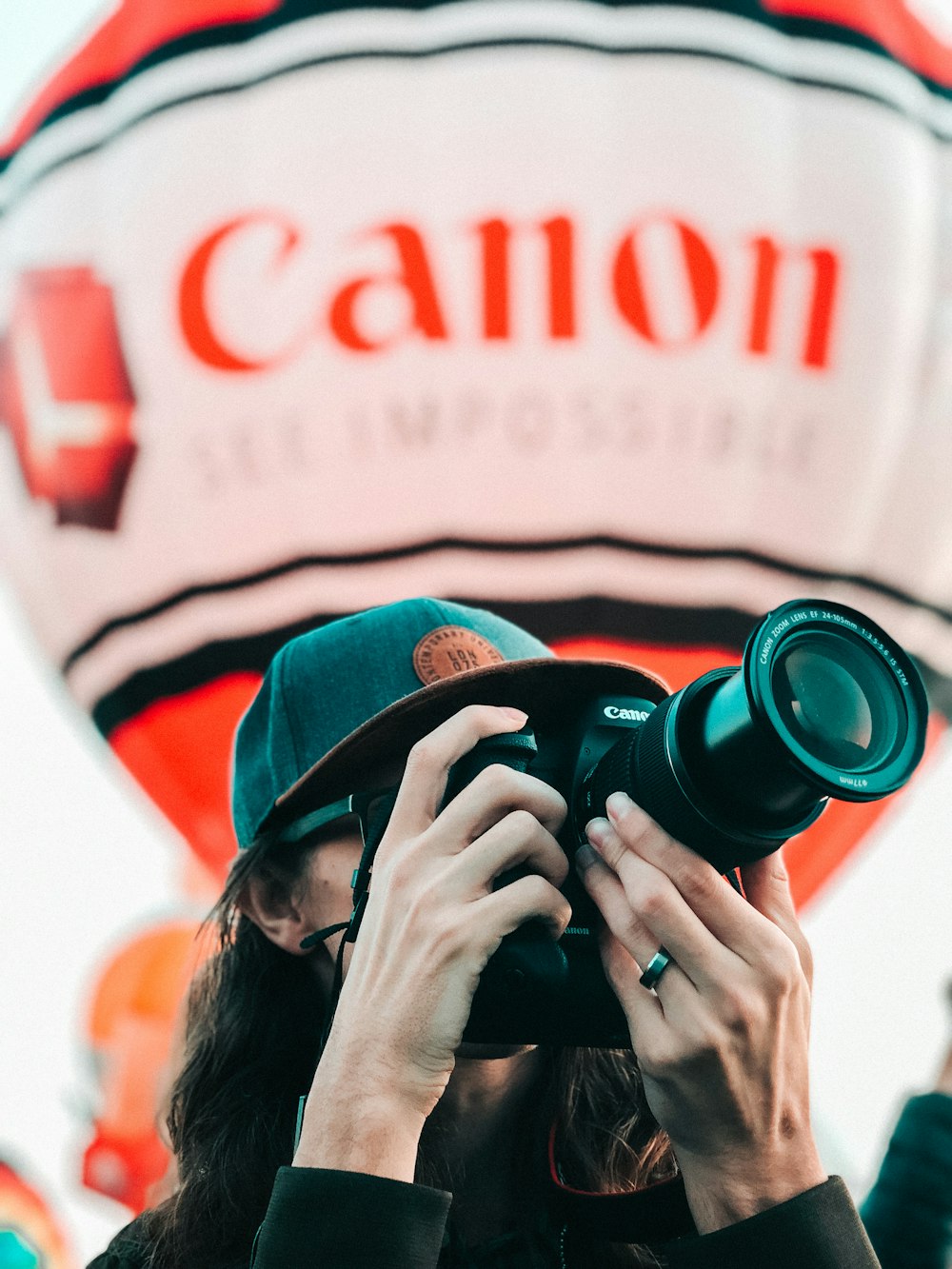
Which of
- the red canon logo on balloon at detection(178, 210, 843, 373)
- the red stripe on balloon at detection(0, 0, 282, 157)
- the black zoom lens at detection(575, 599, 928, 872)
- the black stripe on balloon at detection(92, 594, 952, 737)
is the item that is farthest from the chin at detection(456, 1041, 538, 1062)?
the red stripe on balloon at detection(0, 0, 282, 157)

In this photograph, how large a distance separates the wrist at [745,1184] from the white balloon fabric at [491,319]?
75.3 inches

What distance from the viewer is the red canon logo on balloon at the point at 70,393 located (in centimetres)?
280

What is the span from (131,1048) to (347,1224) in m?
3.20

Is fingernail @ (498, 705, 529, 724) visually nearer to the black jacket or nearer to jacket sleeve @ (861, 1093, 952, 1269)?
the black jacket

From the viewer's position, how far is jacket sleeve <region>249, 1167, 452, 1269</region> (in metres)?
0.71

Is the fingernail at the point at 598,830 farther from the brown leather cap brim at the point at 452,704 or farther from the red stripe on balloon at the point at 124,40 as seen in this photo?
the red stripe on balloon at the point at 124,40

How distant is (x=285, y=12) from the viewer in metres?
2.71

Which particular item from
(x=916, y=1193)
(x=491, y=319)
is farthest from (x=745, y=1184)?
(x=491, y=319)

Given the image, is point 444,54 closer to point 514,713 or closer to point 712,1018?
point 514,713

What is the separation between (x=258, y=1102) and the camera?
1.02 m

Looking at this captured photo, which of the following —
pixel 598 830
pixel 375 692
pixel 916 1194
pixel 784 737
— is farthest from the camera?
pixel 916 1194

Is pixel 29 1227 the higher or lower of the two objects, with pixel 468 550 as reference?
lower

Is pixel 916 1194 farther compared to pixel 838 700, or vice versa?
pixel 916 1194

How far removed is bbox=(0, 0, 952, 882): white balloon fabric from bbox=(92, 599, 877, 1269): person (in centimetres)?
163
